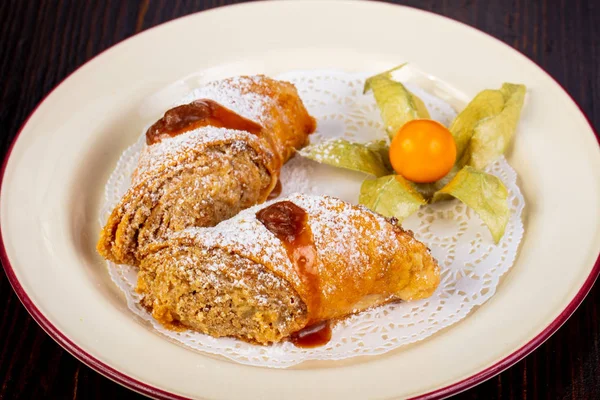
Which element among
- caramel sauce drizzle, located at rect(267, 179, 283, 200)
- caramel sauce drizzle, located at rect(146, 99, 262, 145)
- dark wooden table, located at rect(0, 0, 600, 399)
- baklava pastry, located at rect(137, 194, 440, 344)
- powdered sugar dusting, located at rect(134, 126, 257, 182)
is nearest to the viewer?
baklava pastry, located at rect(137, 194, 440, 344)

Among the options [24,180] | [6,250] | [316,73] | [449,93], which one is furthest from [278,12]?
[6,250]

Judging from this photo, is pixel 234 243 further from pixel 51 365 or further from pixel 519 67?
pixel 519 67

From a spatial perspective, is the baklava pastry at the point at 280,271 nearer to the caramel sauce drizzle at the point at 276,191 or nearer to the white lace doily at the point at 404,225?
the white lace doily at the point at 404,225

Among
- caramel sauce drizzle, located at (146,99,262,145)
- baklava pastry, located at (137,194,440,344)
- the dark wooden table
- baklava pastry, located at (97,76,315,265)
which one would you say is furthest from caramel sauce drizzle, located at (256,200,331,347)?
the dark wooden table

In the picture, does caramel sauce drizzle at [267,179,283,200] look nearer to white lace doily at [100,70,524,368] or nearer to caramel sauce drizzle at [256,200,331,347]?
white lace doily at [100,70,524,368]

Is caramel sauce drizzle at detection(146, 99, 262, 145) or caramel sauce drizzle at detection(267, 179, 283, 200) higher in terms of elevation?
caramel sauce drizzle at detection(146, 99, 262, 145)

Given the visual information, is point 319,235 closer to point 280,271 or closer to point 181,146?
point 280,271

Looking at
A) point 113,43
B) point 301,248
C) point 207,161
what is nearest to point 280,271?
point 301,248
